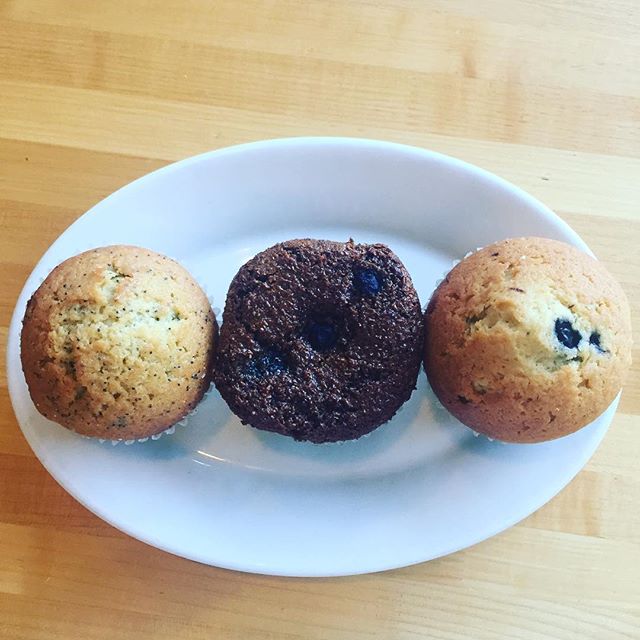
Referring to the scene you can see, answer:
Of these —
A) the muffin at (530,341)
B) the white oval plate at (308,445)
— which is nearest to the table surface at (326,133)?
the white oval plate at (308,445)

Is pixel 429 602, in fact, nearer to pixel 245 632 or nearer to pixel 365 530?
pixel 365 530

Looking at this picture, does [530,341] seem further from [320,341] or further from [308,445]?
[308,445]

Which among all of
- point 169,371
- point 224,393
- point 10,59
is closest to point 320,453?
point 224,393

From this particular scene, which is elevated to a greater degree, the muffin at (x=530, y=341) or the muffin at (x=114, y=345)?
the muffin at (x=530, y=341)

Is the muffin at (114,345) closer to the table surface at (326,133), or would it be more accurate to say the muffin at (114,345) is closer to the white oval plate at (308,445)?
the white oval plate at (308,445)

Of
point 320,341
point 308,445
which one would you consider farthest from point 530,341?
point 308,445

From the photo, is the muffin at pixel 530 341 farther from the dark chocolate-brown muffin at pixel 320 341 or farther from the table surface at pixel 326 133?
the table surface at pixel 326 133

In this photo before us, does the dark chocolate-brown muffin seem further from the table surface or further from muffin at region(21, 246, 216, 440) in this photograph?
the table surface

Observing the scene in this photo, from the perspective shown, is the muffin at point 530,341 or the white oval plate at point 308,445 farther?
the white oval plate at point 308,445
